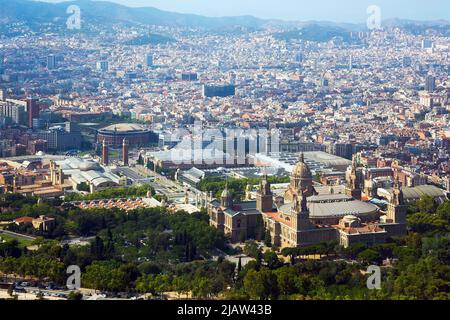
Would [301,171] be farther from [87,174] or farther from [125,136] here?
[125,136]

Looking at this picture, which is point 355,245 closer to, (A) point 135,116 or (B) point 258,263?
(B) point 258,263

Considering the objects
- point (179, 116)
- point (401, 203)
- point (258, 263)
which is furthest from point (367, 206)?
point (179, 116)

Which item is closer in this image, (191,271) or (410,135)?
(191,271)

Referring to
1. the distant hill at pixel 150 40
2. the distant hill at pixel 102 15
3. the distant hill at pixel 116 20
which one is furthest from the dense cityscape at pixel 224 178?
the distant hill at pixel 150 40

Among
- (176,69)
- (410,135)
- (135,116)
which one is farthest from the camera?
(176,69)

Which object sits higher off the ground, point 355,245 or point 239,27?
point 239,27
